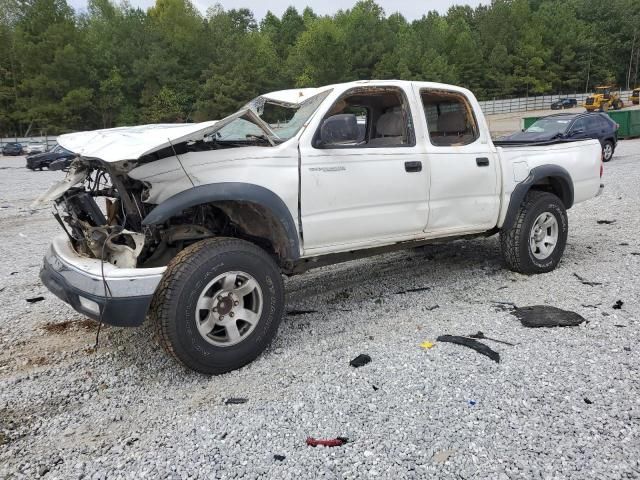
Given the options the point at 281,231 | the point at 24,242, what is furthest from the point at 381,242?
the point at 24,242

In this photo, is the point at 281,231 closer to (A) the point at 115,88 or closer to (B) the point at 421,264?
(B) the point at 421,264

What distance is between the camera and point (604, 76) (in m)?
86.2

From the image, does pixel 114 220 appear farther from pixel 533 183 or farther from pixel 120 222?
pixel 533 183

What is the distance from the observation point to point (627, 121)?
2419 cm

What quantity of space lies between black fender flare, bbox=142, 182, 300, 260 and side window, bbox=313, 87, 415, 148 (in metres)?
0.60

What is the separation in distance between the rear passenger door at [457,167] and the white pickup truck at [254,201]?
0.05 ft

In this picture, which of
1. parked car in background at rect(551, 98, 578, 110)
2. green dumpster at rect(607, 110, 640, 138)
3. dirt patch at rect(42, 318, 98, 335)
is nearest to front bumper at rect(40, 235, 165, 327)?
dirt patch at rect(42, 318, 98, 335)

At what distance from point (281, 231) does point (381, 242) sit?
3.18 ft

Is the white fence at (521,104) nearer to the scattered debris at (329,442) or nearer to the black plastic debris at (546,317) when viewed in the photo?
the black plastic debris at (546,317)

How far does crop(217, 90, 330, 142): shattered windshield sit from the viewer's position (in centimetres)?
375

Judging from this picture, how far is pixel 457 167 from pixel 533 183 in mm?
1114

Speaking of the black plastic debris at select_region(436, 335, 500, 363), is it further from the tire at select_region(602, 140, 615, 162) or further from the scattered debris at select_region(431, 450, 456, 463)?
the tire at select_region(602, 140, 615, 162)

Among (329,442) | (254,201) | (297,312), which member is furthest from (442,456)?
(297,312)

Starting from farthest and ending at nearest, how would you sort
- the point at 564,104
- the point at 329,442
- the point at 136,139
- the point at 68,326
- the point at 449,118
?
the point at 564,104 < the point at 449,118 < the point at 68,326 < the point at 136,139 < the point at 329,442
